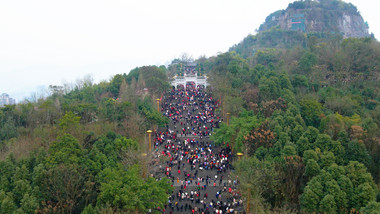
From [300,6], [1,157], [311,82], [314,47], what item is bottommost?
[1,157]

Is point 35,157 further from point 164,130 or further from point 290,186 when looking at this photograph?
point 290,186

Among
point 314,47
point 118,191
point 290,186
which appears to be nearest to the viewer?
A: point 118,191

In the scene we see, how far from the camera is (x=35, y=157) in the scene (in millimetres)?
25484

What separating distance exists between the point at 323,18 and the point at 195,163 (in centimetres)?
8202

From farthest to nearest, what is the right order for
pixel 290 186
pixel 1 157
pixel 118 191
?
1. pixel 1 157
2. pixel 290 186
3. pixel 118 191

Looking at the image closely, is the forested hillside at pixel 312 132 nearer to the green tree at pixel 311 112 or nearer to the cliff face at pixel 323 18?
the green tree at pixel 311 112

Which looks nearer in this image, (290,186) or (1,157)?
(290,186)

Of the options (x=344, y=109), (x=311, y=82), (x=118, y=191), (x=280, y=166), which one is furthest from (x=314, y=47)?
(x=118, y=191)

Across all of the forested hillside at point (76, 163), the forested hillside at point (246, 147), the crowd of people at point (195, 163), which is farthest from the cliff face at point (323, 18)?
the forested hillside at point (76, 163)

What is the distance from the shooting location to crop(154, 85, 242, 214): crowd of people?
25.4m

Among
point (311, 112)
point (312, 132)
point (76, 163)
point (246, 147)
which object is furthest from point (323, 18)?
point (76, 163)

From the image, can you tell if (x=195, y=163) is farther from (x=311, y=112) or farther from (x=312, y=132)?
(x=311, y=112)

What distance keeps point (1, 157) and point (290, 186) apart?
2581 cm

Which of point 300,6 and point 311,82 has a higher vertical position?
point 300,6
